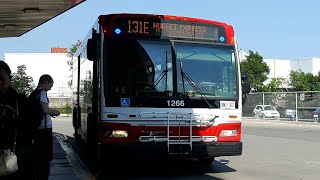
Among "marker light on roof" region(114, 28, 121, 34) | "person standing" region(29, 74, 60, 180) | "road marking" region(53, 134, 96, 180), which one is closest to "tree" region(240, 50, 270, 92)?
"road marking" region(53, 134, 96, 180)

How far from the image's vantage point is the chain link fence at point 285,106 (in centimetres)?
3484

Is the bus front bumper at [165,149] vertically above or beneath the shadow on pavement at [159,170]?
above

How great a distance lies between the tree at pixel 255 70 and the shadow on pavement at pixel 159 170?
157ft

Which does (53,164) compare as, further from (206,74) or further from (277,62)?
(277,62)

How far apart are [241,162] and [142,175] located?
329 centimetres

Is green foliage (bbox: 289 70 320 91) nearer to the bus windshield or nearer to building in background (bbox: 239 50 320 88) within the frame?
building in background (bbox: 239 50 320 88)

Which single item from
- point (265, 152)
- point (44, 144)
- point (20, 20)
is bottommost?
point (265, 152)

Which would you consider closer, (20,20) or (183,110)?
(183,110)

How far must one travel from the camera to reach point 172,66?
30.2ft

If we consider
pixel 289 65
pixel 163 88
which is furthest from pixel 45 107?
pixel 289 65

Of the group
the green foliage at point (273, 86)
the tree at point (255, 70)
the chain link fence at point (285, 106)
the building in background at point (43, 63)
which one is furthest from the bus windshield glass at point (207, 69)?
the building in background at point (43, 63)

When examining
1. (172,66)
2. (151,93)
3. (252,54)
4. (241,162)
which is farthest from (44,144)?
(252,54)

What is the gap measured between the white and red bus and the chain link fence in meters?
25.8

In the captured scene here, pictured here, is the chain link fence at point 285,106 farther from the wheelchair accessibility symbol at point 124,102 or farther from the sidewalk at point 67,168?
the wheelchair accessibility symbol at point 124,102
